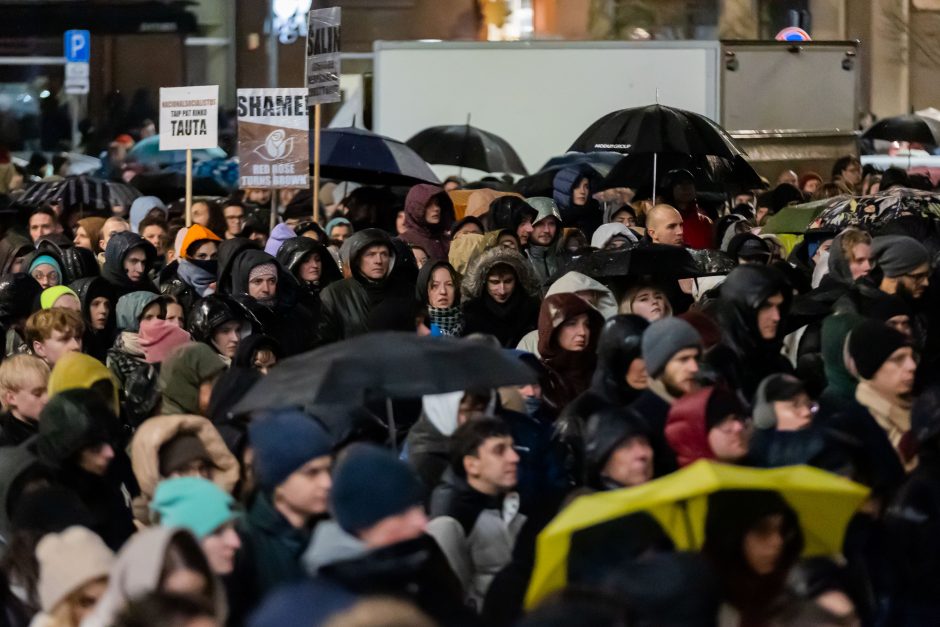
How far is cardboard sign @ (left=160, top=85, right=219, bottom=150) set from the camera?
636 inches

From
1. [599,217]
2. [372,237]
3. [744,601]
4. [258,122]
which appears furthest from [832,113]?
[744,601]

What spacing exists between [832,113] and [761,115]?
3.38 ft

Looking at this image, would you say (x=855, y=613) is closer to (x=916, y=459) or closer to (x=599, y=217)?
(x=916, y=459)

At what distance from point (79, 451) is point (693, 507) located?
2.66m

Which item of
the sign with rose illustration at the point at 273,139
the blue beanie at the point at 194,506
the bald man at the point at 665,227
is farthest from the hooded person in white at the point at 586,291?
the sign with rose illustration at the point at 273,139

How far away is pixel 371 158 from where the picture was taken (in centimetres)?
1778

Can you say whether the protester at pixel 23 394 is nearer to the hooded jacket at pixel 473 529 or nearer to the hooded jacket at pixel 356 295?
the hooded jacket at pixel 473 529

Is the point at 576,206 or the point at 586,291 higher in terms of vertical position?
the point at 576,206

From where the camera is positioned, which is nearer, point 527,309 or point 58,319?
point 58,319

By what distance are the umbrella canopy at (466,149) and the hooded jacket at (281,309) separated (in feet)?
29.1

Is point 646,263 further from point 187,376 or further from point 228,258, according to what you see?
point 187,376

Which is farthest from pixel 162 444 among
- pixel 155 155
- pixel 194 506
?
pixel 155 155

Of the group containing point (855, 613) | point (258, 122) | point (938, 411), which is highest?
point (258, 122)

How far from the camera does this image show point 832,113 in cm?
2336
